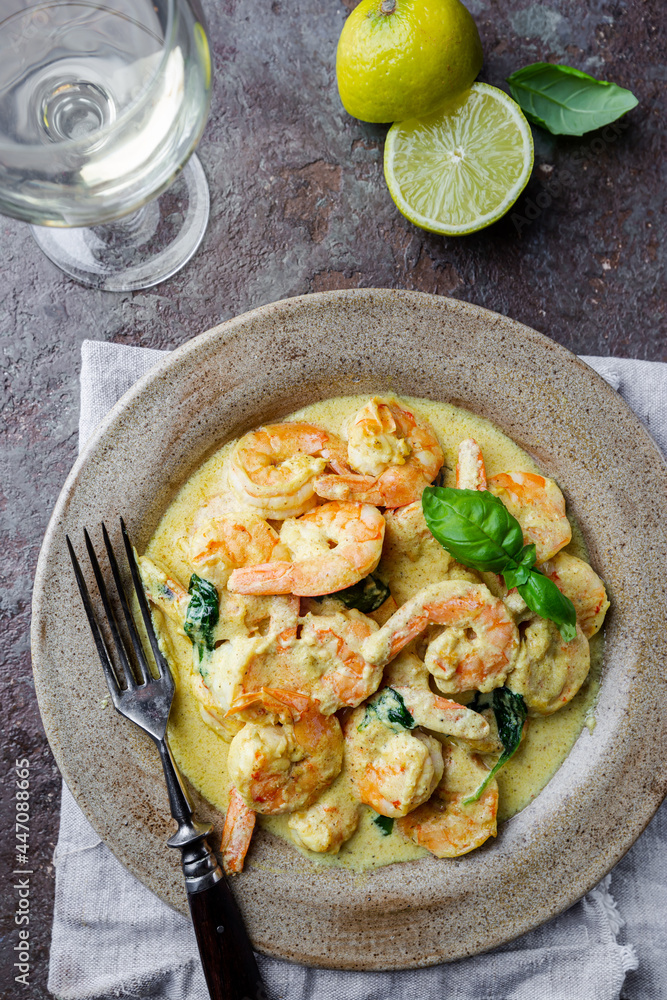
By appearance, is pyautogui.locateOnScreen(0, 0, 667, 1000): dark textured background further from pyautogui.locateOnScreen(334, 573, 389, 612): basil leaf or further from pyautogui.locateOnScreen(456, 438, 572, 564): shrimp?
pyautogui.locateOnScreen(334, 573, 389, 612): basil leaf

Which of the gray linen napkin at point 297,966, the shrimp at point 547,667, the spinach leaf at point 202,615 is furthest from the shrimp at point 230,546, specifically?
the shrimp at point 547,667

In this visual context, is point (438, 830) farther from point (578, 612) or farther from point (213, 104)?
point (213, 104)

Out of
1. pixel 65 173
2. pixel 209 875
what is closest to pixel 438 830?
pixel 209 875

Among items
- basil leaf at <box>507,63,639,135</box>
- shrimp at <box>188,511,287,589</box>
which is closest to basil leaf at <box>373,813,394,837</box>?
shrimp at <box>188,511,287,589</box>

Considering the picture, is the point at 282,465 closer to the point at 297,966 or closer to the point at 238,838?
the point at 238,838

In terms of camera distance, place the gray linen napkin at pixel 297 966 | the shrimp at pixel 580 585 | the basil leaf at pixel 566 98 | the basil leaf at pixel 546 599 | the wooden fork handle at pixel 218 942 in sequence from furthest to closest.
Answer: the basil leaf at pixel 566 98 < the gray linen napkin at pixel 297 966 < the shrimp at pixel 580 585 < the wooden fork handle at pixel 218 942 < the basil leaf at pixel 546 599

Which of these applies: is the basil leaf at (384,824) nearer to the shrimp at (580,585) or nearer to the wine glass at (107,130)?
the shrimp at (580,585)

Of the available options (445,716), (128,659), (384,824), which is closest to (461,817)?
(384,824)
